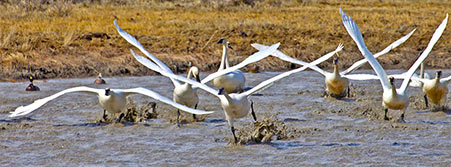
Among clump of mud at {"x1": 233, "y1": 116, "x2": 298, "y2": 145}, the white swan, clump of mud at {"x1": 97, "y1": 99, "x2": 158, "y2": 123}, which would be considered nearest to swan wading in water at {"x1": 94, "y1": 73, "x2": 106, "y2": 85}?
clump of mud at {"x1": 97, "y1": 99, "x2": 158, "y2": 123}

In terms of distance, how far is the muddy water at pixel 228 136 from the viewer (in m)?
8.16

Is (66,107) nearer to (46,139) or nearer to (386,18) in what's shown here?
(46,139)

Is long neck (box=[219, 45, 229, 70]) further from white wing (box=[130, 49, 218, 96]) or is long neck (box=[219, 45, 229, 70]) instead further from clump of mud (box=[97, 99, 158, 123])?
white wing (box=[130, 49, 218, 96])

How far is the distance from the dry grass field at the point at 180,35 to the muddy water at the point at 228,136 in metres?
2.99

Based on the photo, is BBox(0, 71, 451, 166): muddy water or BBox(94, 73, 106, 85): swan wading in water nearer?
BBox(0, 71, 451, 166): muddy water

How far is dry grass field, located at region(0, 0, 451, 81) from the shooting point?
53.7 feet

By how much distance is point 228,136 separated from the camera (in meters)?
9.48

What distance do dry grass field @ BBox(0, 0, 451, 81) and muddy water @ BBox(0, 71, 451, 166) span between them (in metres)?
2.99

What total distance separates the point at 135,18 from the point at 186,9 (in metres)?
4.87

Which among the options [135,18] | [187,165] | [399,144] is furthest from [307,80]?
[135,18]

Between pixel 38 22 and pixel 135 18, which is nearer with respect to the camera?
pixel 38 22

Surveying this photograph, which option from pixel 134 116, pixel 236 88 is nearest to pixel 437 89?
pixel 236 88

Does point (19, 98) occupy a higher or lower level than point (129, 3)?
lower

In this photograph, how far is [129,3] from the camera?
3164 centimetres
